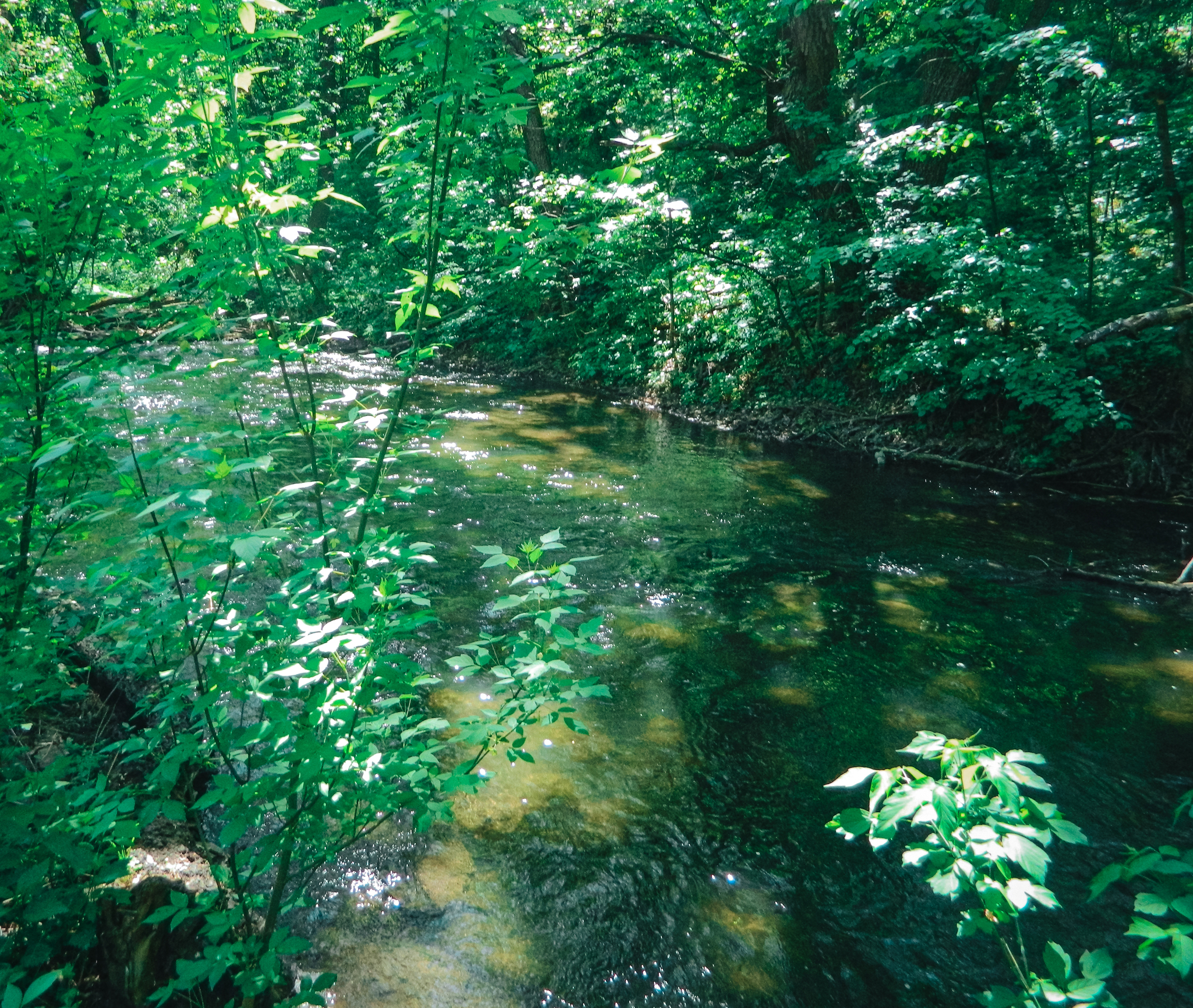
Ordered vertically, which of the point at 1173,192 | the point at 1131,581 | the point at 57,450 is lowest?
the point at 1131,581

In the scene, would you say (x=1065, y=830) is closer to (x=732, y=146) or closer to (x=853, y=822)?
(x=853, y=822)

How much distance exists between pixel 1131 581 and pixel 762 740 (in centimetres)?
383

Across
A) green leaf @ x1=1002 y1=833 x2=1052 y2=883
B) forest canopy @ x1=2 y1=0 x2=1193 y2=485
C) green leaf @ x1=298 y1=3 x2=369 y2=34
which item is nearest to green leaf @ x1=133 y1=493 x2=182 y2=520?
forest canopy @ x1=2 y1=0 x2=1193 y2=485

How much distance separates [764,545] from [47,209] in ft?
18.0

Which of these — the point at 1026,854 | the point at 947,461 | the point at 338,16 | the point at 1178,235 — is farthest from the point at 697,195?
the point at 1026,854

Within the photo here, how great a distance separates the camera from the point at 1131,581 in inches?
220

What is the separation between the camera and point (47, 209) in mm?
2281

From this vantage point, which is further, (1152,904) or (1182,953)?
(1152,904)

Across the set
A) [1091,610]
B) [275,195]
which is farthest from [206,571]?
[1091,610]

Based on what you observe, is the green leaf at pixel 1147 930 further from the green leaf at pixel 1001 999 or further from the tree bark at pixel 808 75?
the tree bark at pixel 808 75

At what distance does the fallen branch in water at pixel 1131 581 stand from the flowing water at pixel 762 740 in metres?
0.10

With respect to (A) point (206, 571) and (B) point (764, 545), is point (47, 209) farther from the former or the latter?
(B) point (764, 545)

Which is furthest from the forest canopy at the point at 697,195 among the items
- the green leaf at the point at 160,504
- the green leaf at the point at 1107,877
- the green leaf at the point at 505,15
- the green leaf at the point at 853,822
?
the green leaf at the point at 1107,877

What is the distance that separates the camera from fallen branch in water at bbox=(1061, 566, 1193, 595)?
5332 millimetres
